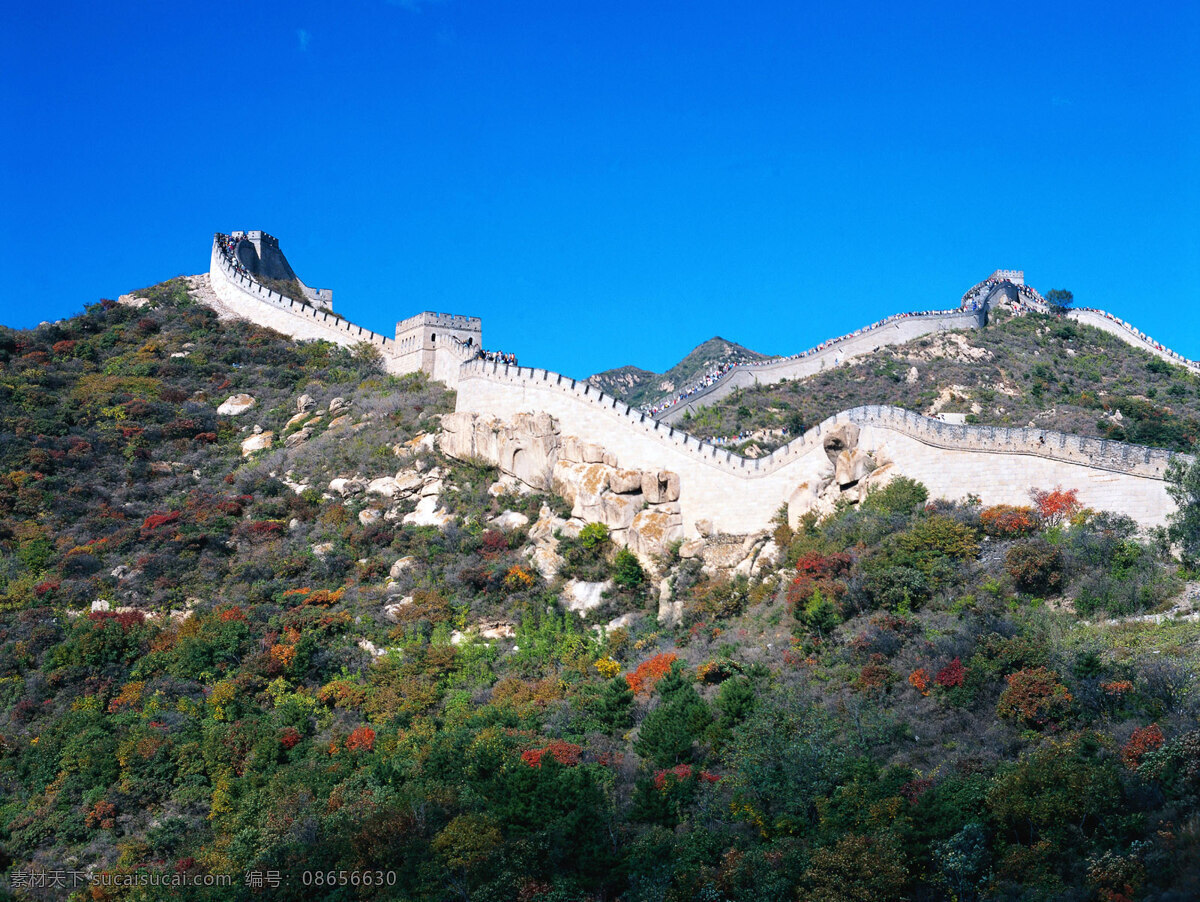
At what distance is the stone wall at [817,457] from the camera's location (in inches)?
979

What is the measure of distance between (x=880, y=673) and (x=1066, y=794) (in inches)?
240

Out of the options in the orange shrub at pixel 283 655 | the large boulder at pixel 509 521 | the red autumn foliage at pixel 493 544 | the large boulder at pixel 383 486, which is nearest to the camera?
the orange shrub at pixel 283 655

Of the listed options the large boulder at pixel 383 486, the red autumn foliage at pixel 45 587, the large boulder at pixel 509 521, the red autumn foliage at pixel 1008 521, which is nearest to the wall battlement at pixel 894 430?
the red autumn foliage at pixel 1008 521

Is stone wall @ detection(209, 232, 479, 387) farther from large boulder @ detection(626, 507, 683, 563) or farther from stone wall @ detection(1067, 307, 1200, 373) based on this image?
stone wall @ detection(1067, 307, 1200, 373)

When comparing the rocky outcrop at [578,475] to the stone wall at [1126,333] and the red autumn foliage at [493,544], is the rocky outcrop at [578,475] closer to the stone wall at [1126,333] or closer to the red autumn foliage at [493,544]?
the red autumn foliage at [493,544]

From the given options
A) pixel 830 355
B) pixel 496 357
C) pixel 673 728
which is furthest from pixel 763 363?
pixel 673 728

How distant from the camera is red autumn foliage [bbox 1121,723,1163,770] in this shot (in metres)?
16.3

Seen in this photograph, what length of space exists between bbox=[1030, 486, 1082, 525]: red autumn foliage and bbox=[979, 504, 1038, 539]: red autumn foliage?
0.76ft

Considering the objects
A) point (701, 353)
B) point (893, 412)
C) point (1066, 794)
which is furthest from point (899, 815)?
point (701, 353)

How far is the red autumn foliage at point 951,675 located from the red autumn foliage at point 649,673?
6304 millimetres

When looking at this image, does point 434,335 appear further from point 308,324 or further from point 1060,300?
point 1060,300

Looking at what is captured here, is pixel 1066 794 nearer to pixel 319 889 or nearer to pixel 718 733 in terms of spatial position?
pixel 718 733

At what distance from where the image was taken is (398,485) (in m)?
36.5

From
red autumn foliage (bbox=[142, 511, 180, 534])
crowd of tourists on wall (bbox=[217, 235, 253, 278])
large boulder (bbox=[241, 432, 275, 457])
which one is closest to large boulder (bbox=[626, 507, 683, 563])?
red autumn foliage (bbox=[142, 511, 180, 534])
